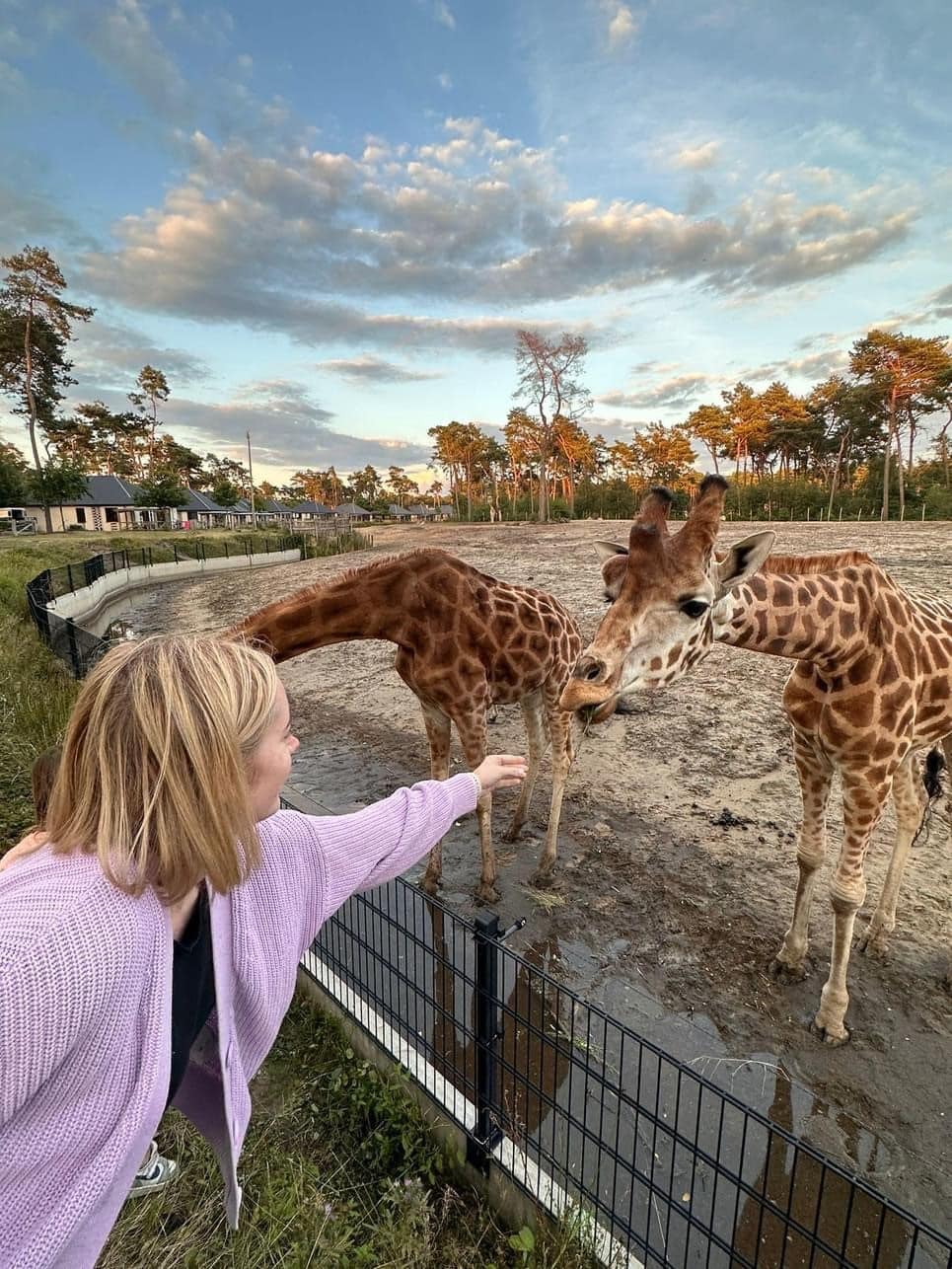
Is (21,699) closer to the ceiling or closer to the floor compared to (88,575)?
closer to the floor

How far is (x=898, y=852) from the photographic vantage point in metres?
4.18

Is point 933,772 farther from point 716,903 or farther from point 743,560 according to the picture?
point 743,560

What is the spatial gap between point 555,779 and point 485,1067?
305cm

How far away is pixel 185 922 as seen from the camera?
144 cm

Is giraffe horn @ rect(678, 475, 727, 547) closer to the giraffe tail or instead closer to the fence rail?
the giraffe tail

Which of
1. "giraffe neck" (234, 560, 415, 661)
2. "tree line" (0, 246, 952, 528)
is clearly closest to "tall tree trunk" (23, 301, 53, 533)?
"tree line" (0, 246, 952, 528)

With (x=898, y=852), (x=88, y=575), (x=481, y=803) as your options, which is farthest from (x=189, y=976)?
(x=88, y=575)

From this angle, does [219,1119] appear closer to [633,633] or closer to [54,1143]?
[54,1143]

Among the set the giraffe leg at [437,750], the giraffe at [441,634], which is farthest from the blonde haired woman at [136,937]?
the giraffe leg at [437,750]

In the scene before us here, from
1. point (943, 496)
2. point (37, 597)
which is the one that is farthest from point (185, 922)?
point (943, 496)

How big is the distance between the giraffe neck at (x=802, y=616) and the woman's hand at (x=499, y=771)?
4.33 ft

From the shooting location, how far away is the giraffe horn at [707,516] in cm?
273

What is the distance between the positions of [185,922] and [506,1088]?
8.36ft

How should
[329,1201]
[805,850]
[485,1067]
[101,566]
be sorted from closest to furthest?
1. [329,1201]
2. [485,1067]
3. [805,850]
4. [101,566]
